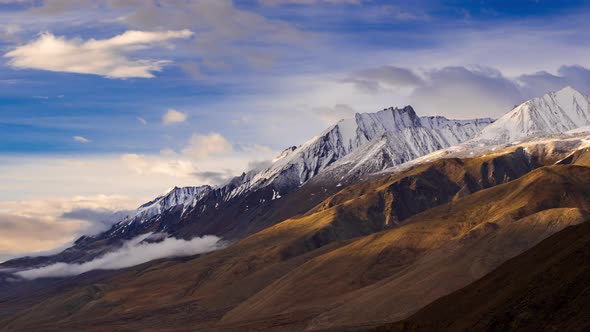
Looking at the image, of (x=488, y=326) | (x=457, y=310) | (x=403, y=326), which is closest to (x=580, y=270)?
(x=488, y=326)

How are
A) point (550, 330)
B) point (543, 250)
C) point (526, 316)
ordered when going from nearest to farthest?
point (550, 330), point (526, 316), point (543, 250)

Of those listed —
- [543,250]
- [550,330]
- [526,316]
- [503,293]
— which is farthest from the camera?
[543,250]

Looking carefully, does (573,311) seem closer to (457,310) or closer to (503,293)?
(503,293)

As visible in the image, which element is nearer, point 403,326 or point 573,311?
point 573,311

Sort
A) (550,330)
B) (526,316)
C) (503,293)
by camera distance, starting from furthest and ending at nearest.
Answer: (503,293), (526,316), (550,330)

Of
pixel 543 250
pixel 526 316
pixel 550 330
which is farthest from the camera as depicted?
pixel 543 250

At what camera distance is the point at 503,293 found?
123 meters

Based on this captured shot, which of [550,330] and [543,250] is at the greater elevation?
[543,250]

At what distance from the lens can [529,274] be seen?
124000mm

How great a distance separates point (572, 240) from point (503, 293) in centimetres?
1501

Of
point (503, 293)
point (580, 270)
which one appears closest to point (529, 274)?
point (503, 293)

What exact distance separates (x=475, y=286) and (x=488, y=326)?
73.7 feet

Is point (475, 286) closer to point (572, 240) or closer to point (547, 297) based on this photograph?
point (572, 240)

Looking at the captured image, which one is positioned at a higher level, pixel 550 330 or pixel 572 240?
pixel 572 240
